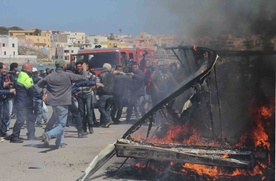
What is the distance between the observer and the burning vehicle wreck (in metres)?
4.91

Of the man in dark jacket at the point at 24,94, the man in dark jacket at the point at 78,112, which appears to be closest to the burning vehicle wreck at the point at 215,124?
the man in dark jacket at the point at 78,112

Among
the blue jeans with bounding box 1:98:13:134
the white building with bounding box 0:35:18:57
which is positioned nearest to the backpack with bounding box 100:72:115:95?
the blue jeans with bounding box 1:98:13:134

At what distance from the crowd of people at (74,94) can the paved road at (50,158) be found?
1.00 feet

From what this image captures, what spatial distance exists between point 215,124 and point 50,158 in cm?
307

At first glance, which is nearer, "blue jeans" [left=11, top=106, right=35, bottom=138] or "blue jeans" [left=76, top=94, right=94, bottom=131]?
"blue jeans" [left=11, top=106, right=35, bottom=138]

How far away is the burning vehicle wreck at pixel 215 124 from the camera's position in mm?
4914

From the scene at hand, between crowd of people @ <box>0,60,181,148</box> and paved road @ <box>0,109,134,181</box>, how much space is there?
30 centimetres

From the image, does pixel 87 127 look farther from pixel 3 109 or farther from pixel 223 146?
pixel 223 146

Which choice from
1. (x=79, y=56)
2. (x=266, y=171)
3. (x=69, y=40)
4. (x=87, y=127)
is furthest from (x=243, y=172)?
(x=69, y=40)

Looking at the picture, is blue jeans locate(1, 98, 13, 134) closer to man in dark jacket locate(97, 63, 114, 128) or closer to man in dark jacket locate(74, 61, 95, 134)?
man in dark jacket locate(74, 61, 95, 134)

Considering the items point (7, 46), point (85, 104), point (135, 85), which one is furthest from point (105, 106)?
point (7, 46)

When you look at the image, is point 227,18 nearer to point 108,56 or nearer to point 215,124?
point 215,124

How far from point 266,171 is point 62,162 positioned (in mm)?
3291

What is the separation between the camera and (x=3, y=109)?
31.0 ft
